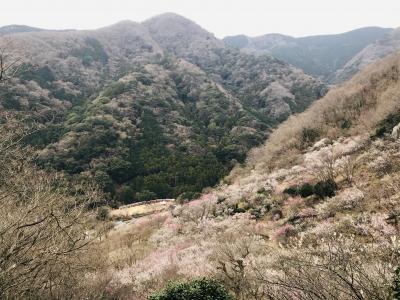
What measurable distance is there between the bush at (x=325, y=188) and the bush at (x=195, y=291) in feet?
56.0

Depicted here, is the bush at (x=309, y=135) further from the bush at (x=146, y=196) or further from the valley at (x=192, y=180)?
the bush at (x=146, y=196)

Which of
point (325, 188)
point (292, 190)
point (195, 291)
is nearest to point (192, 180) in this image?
point (292, 190)

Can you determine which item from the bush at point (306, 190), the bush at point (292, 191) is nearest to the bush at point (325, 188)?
the bush at point (306, 190)

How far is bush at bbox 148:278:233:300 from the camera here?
47.0 ft

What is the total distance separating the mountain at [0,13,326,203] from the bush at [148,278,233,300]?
A: 116 feet

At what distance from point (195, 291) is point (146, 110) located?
92428 mm

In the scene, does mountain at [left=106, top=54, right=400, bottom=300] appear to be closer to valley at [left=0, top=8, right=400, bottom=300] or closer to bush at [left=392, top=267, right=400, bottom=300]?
valley at [left=0, top=8, right=400, bottom=300]

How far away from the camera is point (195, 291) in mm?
14336

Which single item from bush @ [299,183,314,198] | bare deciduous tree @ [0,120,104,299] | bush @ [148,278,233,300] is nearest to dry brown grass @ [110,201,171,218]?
bush @ [299,183,314,198]

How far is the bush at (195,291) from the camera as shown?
14.3 meters

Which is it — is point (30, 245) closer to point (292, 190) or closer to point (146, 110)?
point (292, 190)

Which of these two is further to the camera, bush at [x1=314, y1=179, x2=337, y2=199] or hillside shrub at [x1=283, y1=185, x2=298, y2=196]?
hillside shrub at [x1=283, y1=185, x2=298, y2=196]

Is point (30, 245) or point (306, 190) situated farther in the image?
point (306, 190)

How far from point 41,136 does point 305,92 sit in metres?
86.1
